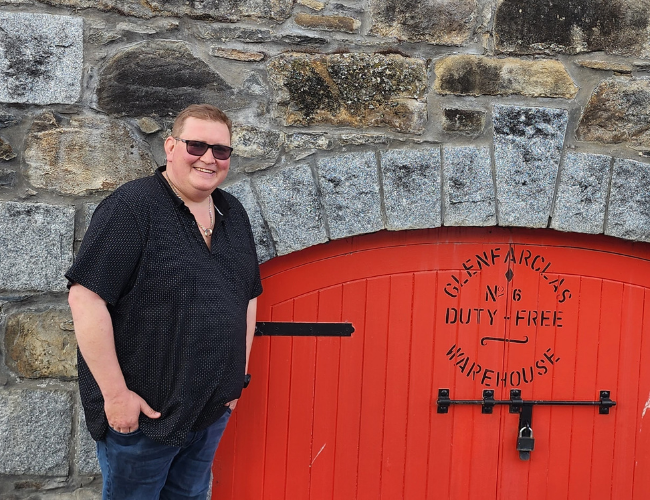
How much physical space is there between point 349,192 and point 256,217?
38cm

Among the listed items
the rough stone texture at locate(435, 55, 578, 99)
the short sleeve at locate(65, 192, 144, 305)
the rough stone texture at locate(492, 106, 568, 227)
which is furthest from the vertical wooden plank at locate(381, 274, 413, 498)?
the short sleeve at locate(65, 192, 144, 305)

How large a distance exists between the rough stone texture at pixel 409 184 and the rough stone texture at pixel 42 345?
131 cm

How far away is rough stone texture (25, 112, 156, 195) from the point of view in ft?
9.00

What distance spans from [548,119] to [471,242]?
0.59m

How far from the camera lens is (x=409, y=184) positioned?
9.46ft

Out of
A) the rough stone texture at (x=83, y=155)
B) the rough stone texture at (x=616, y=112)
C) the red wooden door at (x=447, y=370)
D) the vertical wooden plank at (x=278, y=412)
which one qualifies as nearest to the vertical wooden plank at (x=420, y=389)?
the red wooden door at (x=447, y=370)

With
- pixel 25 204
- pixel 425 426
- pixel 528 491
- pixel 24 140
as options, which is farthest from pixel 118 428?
pixel 528 491

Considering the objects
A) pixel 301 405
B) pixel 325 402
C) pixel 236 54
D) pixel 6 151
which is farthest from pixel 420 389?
pixel 6 151

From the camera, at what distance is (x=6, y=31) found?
2.69m

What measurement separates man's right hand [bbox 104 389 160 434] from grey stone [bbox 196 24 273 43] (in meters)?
1.39

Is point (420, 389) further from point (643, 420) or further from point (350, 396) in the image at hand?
point (643, 420)

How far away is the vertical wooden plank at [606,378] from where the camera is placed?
3.16 metres

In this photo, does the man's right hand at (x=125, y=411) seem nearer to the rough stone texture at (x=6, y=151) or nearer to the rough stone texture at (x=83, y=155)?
the rough stone texture at (x=83, y=155)

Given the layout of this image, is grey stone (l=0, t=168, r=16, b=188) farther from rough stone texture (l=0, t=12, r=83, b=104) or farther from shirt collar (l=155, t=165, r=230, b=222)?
shirt collar (l=155, t=165, r=230, b=222)
